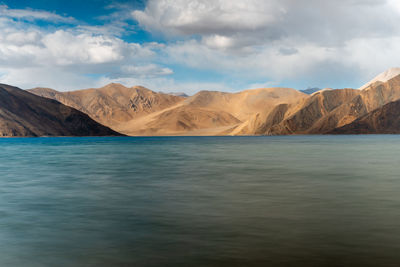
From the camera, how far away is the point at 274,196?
19547 mm

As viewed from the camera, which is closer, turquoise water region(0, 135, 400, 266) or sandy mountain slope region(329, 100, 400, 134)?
turquoise water region(0, 135, 400, 266)

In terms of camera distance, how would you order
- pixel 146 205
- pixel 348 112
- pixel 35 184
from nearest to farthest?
pixel 146 205, pixel 35 184, pixel 348 112

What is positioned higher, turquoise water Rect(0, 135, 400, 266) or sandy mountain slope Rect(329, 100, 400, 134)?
sandy mountain slope Rect(329, 100, 400, 134)

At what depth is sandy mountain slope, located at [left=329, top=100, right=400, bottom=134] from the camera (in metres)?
175

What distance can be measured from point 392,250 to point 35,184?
21.1 meters

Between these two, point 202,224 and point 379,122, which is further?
point 379,122

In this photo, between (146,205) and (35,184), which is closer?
(146,205)

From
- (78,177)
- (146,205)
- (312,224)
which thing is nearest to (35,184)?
(78,177)

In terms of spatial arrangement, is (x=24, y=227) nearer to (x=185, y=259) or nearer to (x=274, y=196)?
(x=185, y=259)

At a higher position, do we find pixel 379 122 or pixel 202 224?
pixel 379 122

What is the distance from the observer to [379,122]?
17950 cm

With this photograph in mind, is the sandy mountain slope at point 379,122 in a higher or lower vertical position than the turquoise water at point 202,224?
higher

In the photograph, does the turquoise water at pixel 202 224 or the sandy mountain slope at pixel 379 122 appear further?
the sandy mountain slope at pixel 379 122

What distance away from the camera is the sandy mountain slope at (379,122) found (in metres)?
175
